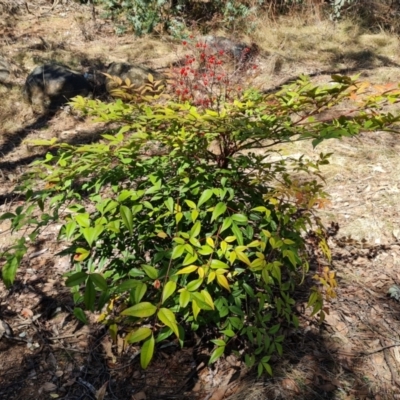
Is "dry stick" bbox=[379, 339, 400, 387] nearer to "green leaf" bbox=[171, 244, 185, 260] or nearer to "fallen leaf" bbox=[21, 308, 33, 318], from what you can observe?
"green leaf" bbox=[171, 244, 185, 260]

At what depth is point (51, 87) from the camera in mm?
6277

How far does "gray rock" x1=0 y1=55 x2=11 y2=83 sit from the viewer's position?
22.1 feet

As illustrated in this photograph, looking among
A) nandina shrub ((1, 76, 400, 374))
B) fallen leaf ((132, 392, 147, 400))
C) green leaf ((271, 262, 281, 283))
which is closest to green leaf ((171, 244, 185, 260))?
nandina shrub ((1, 76, 400, 374))

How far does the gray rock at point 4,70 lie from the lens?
6.75 m

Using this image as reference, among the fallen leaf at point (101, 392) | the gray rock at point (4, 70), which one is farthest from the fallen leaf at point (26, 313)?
the gray rock at point (4, 70)

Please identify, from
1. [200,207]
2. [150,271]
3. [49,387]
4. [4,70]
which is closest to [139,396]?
[49,387]

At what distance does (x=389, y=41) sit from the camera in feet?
27.7

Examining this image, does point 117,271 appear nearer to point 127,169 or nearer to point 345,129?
point 127,169

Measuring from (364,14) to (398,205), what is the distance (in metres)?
8.61

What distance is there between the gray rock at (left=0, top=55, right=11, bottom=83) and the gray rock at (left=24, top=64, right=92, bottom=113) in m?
0.67

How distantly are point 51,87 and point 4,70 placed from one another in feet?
4.57

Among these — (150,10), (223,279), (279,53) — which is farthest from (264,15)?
(223,279)

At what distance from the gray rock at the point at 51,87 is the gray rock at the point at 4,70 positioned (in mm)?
674

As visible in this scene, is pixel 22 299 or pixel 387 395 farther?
pixel 22 299
